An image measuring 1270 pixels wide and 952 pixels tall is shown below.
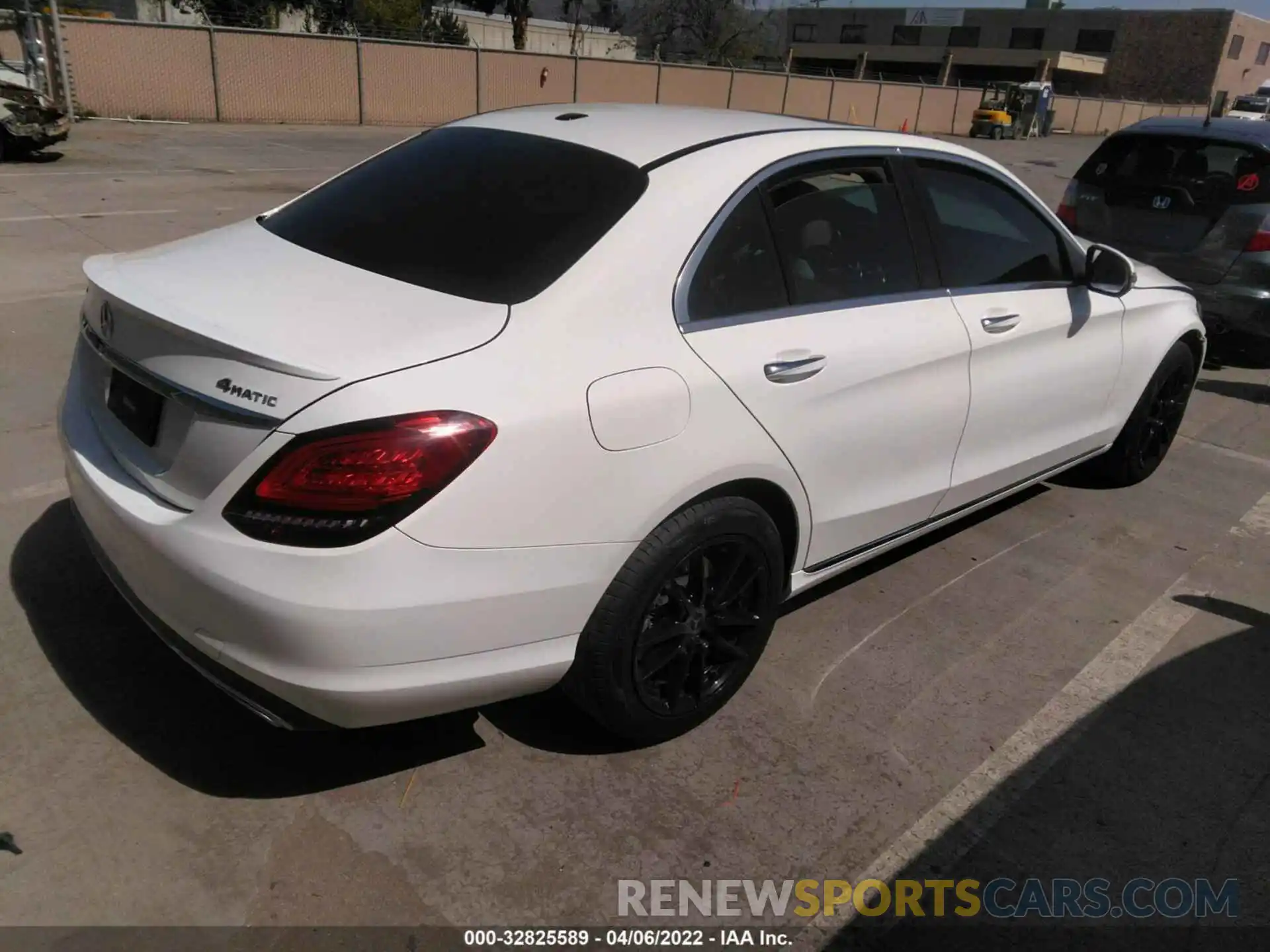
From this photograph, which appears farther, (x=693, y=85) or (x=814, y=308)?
(x=693, y=85)

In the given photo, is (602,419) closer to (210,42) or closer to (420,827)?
(420,827)

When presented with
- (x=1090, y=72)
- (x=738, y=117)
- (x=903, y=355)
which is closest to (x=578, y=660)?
(x=903, y=355)

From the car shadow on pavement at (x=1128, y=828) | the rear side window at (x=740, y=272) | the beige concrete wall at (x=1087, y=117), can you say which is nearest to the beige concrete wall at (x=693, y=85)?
the beige concrete wall at (x=1087, y=117)

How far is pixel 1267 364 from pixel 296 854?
8.31 metres

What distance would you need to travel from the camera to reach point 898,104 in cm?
4200

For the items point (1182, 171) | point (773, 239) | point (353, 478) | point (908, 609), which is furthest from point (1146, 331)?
point (353, 478)

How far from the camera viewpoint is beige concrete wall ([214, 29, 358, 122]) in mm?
23109

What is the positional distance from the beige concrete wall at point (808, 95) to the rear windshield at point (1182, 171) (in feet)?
105

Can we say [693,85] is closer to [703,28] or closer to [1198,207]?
[1198,207]

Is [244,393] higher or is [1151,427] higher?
[244,393]

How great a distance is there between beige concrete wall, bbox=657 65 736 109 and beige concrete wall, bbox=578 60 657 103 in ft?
1.50

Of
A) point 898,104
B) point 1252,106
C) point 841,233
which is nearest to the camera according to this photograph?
point 841,233

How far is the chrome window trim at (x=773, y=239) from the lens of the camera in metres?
2.74

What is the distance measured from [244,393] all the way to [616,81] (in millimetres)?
32863
